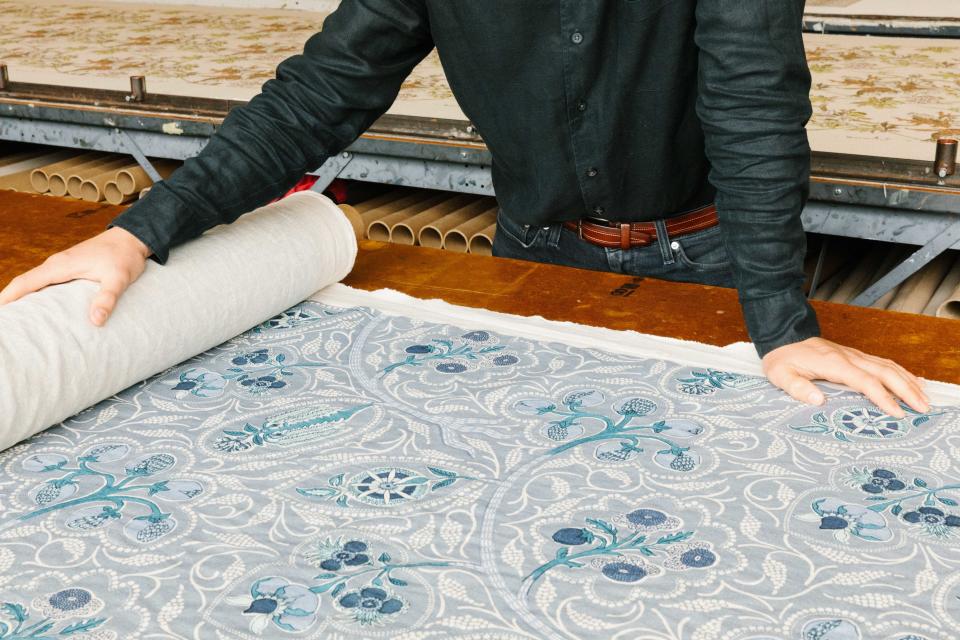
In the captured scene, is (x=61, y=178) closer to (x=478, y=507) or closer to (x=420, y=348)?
(x=420, y=348)

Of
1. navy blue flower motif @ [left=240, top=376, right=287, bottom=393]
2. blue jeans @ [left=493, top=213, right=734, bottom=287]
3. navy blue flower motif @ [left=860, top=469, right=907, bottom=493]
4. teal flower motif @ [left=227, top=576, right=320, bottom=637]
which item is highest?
navy blue flower motif @ [left=240, top=376, right=287, bottom=393]

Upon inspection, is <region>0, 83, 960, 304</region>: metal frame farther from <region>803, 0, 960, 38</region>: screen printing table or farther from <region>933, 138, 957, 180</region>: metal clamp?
<region>803, 0, 960, 38</region>: screen printing table

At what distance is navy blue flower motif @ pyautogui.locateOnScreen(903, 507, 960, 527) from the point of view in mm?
841

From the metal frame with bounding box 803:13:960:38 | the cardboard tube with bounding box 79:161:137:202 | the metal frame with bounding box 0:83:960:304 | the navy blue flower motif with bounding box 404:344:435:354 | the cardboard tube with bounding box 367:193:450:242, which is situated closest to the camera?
the navy blue flower motif with bounding box 404:344:435:354

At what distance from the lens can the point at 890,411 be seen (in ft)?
3.31

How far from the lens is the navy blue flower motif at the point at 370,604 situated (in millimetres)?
733

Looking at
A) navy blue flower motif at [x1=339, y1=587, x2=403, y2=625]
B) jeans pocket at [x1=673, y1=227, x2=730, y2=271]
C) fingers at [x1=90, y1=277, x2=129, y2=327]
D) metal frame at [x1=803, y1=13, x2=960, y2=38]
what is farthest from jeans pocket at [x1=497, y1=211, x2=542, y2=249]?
metal frame at [x1=803, y1=13, x2=960, y2=38]

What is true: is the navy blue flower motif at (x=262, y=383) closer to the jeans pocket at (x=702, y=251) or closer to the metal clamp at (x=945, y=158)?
the jeans pocket at (x=702, y=251)

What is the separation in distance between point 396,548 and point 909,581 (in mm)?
390

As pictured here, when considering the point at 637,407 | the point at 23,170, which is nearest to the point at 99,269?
the point at 637,407

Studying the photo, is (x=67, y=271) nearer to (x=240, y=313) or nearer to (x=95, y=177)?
(x=240, y=313)

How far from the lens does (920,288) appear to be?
2.17m

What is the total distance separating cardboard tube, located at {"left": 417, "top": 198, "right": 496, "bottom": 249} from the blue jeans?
28.5 inches

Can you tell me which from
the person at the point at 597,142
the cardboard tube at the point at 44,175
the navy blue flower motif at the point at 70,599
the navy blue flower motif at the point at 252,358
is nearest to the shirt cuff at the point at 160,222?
the person at the point at 597,142
